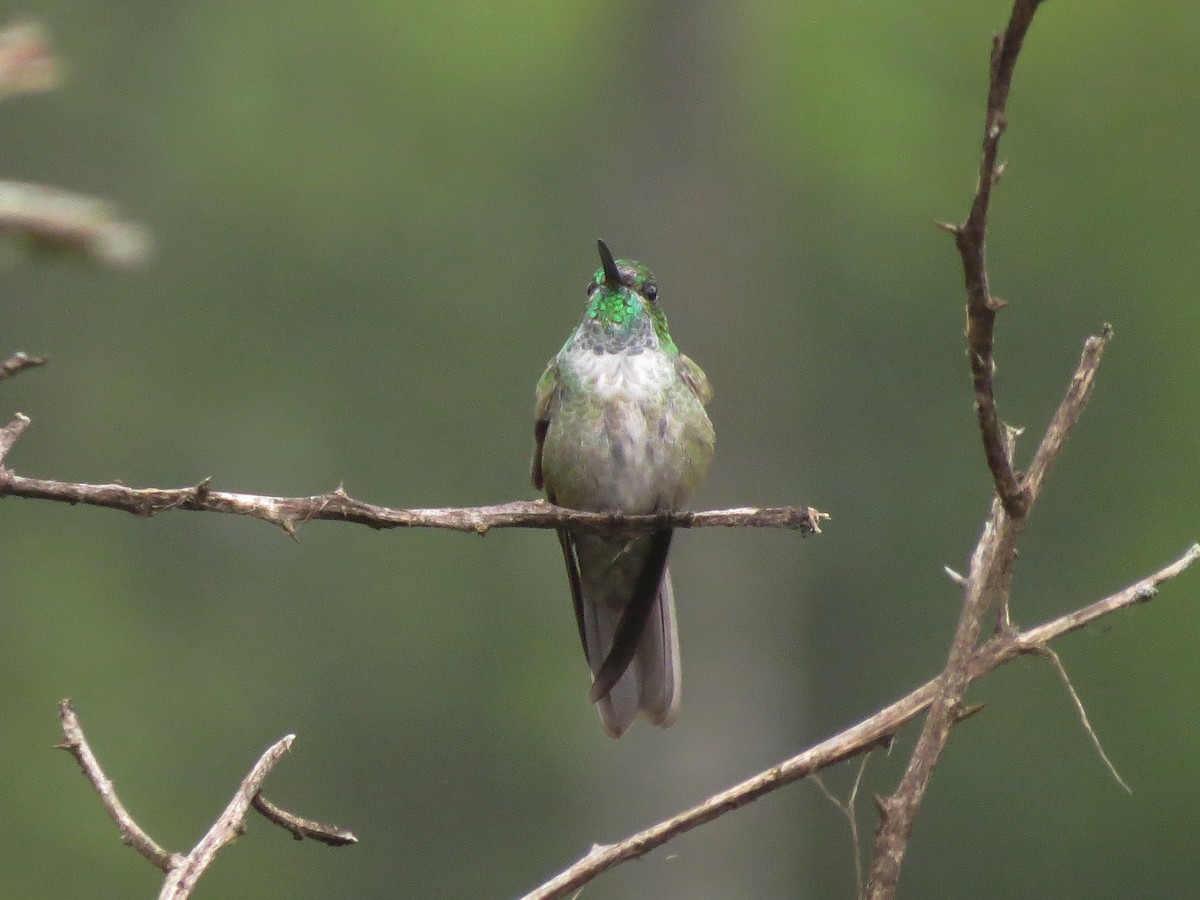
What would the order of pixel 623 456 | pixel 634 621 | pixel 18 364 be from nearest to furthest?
pixel 18 364, pixel 634 621, pixel 623 456

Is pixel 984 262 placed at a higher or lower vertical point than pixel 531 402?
lower

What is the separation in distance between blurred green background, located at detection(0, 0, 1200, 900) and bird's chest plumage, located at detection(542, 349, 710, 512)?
1201 centimetres

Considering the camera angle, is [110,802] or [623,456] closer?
[110,802]

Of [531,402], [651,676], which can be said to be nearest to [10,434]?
[651,676]

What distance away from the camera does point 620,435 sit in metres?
4.93

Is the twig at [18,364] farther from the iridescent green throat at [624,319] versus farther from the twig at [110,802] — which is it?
the iridescent green throat at [624,319]

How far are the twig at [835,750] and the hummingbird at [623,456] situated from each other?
6.89ft

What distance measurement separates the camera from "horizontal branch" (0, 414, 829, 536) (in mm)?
2246

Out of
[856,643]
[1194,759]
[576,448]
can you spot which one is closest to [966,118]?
[856,643]

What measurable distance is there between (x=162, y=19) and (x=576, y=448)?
84.3 feet

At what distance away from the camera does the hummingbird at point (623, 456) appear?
16.2 ft

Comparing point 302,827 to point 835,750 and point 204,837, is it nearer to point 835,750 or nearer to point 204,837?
point 204,837

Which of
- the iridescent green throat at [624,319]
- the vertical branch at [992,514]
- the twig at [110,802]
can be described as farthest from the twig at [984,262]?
the iridescent green throat at [624,319]

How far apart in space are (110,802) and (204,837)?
0.13 meters
